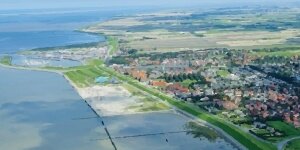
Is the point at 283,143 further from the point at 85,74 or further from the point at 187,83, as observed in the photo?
the point at 85,74

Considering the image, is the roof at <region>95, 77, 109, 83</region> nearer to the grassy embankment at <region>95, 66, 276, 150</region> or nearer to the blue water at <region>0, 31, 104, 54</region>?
the grassy embankment at <region>95, 66, 276, 150</region>

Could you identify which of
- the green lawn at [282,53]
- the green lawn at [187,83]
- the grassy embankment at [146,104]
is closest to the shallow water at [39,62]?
the green lawn at [187,83]

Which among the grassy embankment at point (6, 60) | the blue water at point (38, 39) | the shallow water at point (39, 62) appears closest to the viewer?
the shallow water at point (39, 62)

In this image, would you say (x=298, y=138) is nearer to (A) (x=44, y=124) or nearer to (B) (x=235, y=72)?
(A) (x=44, y=124)

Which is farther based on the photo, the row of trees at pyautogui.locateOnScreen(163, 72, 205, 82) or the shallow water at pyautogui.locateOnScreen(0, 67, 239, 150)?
the row of trees at pyautogui.locateOnScreen(163, 72, 205, 82)

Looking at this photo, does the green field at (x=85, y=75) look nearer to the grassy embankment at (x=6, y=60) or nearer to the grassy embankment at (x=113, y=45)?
the grassy embankment at (x=6, y=60)

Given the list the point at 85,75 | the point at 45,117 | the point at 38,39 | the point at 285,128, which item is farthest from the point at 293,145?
the point at 38,39

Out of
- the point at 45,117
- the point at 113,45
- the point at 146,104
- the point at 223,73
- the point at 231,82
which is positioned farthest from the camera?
the point at 113,45

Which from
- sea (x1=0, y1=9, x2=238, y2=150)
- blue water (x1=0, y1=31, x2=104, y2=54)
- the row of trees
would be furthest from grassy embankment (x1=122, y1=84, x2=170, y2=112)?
blue water (x1=0, y1=31, x2=104, y2=54)

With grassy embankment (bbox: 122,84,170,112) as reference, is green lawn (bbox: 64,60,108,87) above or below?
below

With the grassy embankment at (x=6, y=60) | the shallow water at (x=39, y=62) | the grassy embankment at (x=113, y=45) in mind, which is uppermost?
the grassy embankment at (x=6, y=60)

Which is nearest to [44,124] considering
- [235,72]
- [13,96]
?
[13,96]
